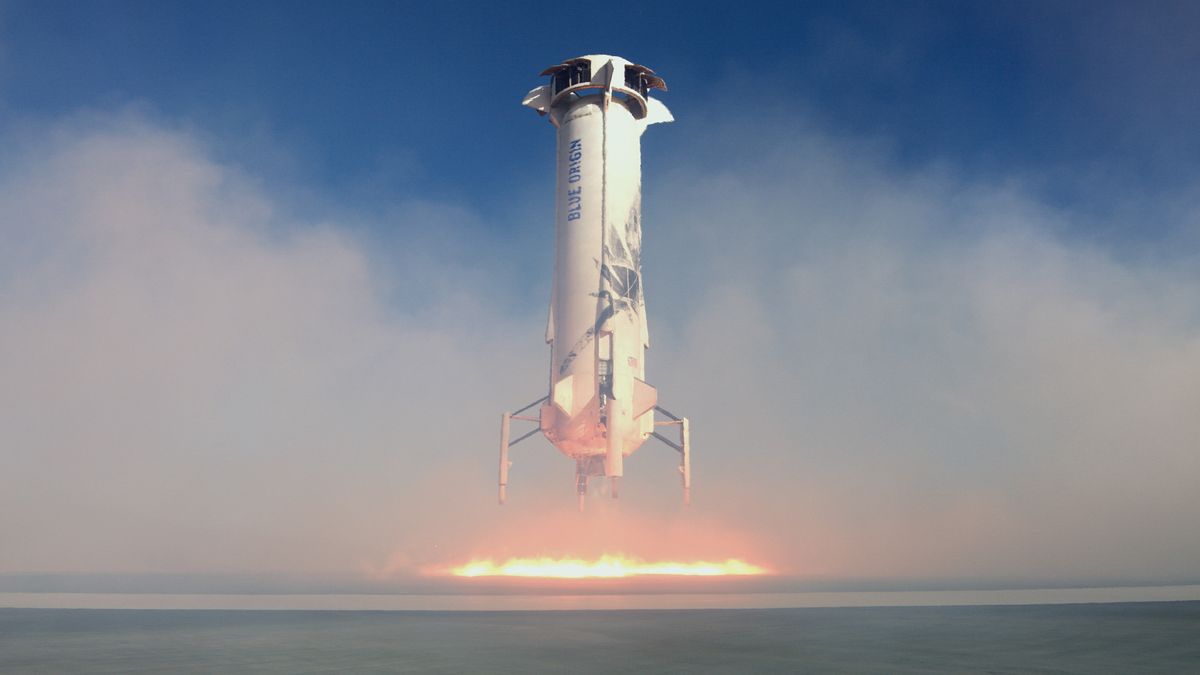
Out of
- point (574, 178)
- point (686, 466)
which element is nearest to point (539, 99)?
point (574, 178)

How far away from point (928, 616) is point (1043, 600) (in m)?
19.6

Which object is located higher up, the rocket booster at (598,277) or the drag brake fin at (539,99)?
the drag brake fin at (539,99)

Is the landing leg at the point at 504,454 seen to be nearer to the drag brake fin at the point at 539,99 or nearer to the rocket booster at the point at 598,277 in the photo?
the rocket booster at the point at 598,277

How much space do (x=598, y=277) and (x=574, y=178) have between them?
862 centimetres

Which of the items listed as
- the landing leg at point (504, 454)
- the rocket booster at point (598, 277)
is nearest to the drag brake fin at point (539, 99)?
the rocket booster at point (598, 277)

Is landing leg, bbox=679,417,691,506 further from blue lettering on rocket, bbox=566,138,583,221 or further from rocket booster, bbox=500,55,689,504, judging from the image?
blue lettering on rocket, bbox=566,138,583,221

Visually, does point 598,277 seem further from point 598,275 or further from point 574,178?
point 574,178

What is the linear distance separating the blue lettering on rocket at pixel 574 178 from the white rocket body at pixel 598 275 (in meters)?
0.08

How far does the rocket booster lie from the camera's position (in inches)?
2384

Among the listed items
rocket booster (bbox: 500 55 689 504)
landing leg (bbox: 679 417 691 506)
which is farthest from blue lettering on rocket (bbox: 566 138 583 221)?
landing leg (bbox: 679 417 691 506)

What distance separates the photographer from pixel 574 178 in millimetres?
65188

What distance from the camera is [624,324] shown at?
61.6 metres

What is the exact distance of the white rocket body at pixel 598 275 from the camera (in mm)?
60562

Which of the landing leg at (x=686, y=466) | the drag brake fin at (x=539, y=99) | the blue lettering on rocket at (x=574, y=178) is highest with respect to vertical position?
the drag brake fin at (x=539, y=99)
